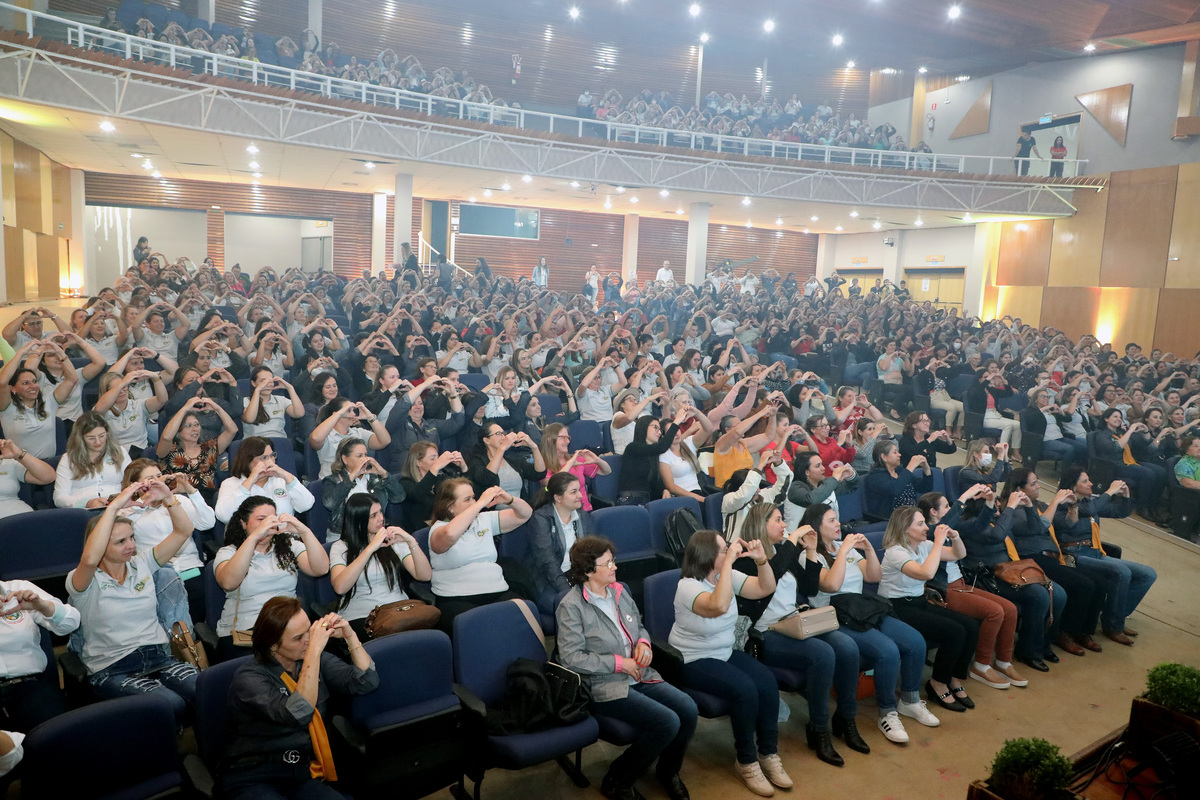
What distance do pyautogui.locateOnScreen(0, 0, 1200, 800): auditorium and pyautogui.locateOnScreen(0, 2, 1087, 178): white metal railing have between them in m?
0.20

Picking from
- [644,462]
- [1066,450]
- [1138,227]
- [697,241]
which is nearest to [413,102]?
[697,241]

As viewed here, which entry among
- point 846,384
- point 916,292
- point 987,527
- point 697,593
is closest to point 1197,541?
point 987,527

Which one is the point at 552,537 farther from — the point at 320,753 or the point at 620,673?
the point at 320,753

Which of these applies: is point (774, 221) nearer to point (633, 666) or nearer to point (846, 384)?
point (846, 384)

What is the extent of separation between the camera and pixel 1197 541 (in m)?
7.21

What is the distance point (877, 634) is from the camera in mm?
4168

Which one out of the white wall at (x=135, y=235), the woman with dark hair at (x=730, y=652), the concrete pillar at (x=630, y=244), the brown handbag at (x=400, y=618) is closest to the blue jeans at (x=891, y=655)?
the woman with dark hair at (x=730, y=652)

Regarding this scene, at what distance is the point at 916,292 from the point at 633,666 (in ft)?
70.7

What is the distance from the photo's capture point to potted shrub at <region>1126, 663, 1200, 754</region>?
128 inches

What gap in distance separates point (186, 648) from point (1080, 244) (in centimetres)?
2011

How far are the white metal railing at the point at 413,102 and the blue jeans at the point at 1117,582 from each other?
1150 centimetres

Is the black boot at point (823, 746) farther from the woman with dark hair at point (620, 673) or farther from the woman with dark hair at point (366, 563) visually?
the woman with dark hair at point (366, 563)

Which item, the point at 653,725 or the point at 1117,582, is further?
the point at 1117,582

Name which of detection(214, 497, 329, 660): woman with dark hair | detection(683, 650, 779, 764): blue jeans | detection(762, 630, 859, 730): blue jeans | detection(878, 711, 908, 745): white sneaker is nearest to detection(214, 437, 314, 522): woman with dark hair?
detection(214, 497, 329, 660): woman with dark hair
